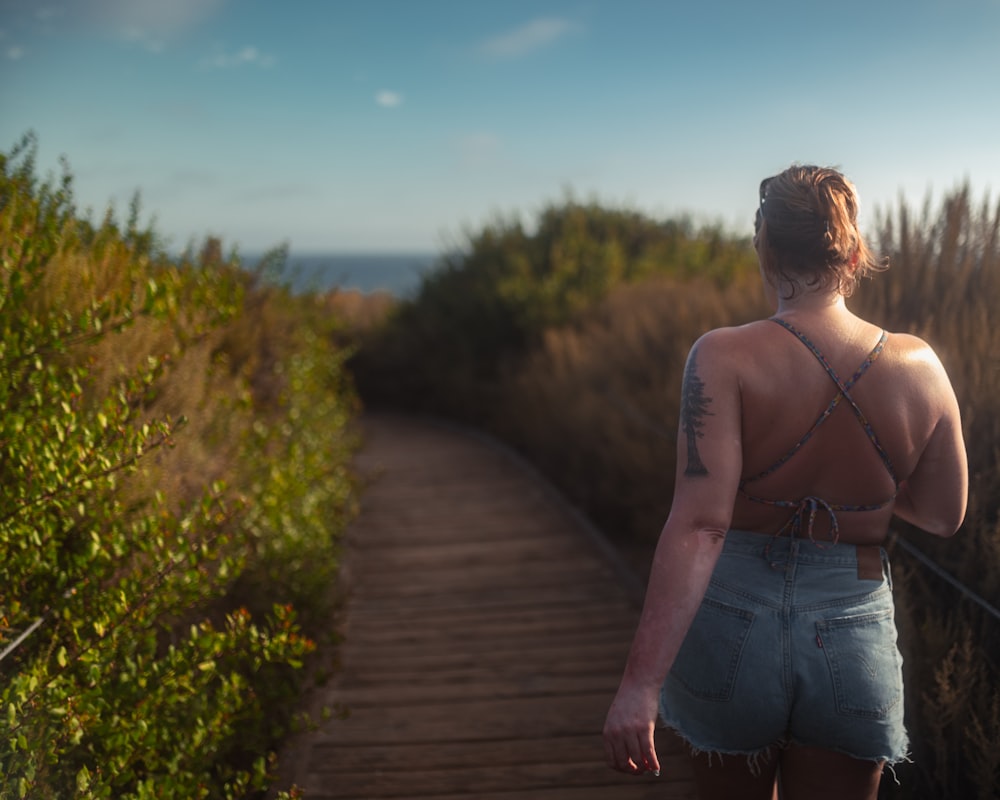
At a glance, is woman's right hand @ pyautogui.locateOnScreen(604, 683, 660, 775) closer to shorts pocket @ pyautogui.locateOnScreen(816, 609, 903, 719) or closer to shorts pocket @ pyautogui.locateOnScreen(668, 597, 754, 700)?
shorts pocket @ pyautogui.locateOnScreen(668, 597, 754, 700)

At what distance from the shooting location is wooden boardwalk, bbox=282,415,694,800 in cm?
380

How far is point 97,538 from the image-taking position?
287cm

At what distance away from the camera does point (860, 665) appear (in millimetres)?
1882

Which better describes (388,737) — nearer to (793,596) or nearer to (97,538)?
(97,538)

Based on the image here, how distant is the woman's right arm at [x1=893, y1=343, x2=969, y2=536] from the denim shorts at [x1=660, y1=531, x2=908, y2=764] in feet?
0.63

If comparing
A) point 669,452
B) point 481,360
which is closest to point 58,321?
point 669,452

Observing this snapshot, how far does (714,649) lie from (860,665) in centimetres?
31

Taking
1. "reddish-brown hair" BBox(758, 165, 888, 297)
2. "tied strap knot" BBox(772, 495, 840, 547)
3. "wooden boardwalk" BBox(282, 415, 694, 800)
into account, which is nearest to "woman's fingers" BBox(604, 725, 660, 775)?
"tied strap knot" BBox(772, 495, 840, 547)

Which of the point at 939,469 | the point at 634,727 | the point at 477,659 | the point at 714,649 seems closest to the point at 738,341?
the point at 939,469

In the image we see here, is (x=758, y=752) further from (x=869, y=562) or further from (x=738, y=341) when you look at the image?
(x=738, y=341)

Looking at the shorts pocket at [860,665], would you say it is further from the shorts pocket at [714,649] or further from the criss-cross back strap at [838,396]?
the criss-cross back strap at [838,396]

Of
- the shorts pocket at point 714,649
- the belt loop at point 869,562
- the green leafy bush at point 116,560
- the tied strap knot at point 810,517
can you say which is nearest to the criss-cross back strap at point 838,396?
the tied strap knot at point 810,517

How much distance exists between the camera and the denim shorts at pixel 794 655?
1873 millimetres

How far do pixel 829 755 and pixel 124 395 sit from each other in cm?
249
